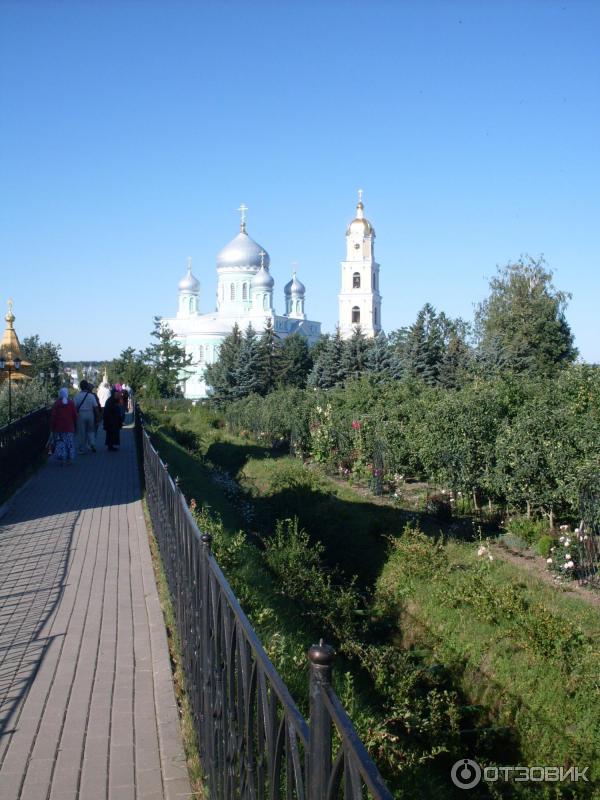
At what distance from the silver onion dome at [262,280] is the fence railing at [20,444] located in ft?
149

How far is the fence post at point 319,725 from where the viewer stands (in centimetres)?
154

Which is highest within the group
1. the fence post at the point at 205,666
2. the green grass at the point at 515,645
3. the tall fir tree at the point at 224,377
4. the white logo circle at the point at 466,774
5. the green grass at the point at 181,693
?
the tall fir tree at the point at 224,377

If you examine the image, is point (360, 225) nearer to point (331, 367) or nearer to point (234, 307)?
point (234, 307)

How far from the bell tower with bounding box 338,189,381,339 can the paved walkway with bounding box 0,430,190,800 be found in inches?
1881

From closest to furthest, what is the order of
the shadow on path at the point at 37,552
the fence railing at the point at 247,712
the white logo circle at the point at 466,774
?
the fence railing at the point at 247,712, the shadow on path at the point at 37,552, the white logo circle at the point at 466,774

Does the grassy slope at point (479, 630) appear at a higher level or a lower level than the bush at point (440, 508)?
lower

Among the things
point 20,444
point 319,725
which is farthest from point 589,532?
point 20,444

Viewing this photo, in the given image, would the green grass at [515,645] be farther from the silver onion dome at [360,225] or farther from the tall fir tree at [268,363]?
the silver onion dome at [360,225]

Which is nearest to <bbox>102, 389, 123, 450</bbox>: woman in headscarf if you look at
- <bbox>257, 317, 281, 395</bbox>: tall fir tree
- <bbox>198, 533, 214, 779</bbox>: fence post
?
<bbox>198, 533, 214, 779</bbox>: fence post

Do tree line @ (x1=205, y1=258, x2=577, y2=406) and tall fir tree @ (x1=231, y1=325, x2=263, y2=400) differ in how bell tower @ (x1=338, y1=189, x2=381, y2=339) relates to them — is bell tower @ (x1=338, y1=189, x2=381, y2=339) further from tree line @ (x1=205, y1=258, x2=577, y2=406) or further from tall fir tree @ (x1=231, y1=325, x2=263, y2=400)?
tall fir tree @ (x1=231, y1=325, x2=263, y2=400)

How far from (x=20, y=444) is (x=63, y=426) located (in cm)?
146

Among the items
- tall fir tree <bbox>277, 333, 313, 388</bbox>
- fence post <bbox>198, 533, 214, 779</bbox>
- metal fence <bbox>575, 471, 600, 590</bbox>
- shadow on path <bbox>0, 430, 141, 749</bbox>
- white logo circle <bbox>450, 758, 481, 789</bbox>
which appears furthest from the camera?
tall fir tree <bbox>277, 333, 313, 388</bbox>

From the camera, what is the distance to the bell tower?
179ft

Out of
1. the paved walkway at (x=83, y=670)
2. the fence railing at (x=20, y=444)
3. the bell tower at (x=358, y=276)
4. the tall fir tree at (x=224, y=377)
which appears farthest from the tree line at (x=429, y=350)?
the paved walkway at (x=83, y=670)
